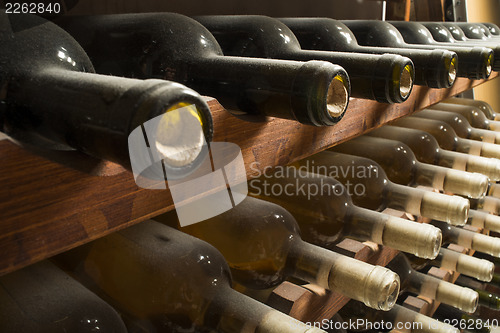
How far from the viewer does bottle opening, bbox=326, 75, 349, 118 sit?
35 cm

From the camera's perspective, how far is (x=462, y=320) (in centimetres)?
91

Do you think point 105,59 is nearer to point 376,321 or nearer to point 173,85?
point 173,85

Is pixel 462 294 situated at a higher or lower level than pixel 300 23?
lower

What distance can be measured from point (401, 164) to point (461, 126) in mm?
345

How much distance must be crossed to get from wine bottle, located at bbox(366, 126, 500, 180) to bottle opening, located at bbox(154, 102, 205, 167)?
0.67 m

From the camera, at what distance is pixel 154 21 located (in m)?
0.44

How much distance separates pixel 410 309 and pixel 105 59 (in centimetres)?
62

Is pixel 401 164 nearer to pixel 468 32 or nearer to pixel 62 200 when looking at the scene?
pixel 468 32

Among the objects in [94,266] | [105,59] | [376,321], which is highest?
[105,59]

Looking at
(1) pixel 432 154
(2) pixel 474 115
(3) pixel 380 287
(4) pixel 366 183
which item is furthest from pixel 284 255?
(2) pixel 474 115

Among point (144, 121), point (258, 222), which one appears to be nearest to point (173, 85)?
point (144, 121)

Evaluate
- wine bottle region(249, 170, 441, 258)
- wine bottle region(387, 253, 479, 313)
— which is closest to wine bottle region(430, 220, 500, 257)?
wine bottle region(387, 253, 479, 313)

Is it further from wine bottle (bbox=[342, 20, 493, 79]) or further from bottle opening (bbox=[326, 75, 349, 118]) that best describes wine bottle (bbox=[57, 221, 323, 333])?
wine bottle (bbox=[342, 20, 493, 79])

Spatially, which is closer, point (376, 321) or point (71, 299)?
point (71, 299)
